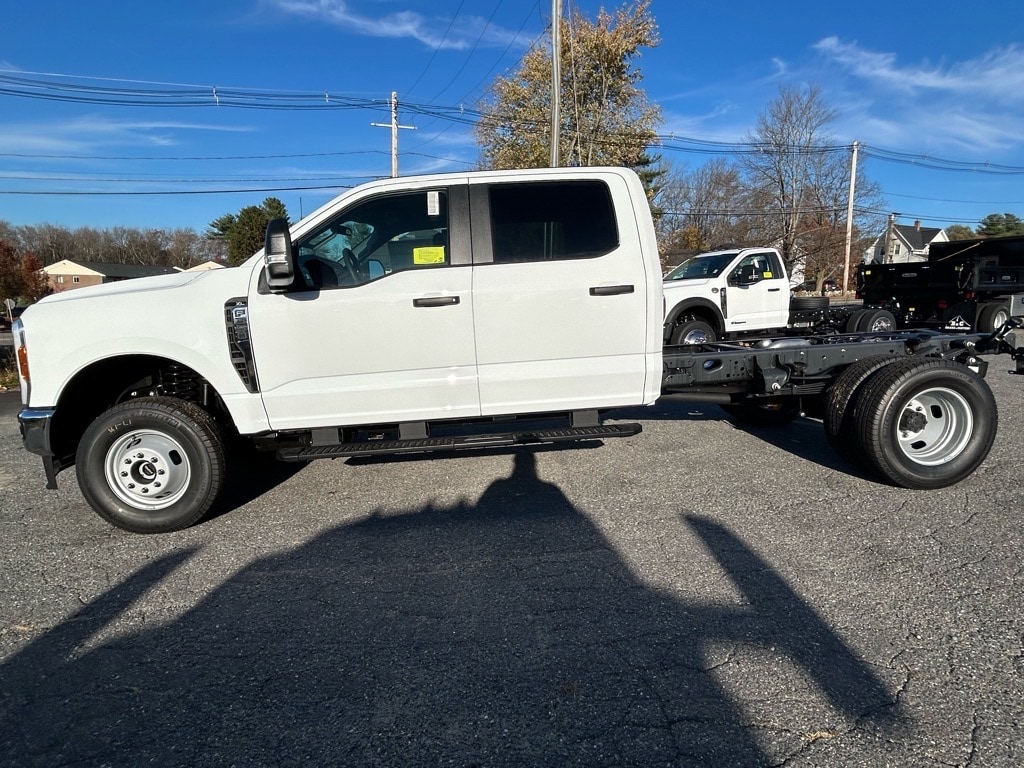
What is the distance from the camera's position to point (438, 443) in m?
4.10

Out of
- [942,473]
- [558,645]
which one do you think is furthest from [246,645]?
[942,473]

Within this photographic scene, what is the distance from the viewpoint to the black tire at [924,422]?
4.26 m

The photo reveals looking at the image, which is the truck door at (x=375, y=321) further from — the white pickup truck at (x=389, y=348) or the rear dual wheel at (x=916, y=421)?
the rear dual wheel at (x=916, y=421)

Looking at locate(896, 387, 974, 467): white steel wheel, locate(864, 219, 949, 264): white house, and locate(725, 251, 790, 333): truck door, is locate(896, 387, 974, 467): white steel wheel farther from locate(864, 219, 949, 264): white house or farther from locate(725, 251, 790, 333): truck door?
locate(864, 219, 949, 264): white house

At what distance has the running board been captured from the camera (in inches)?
160

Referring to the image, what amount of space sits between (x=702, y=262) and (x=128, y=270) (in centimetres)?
8525

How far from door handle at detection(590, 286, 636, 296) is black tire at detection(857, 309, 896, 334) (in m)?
11.0

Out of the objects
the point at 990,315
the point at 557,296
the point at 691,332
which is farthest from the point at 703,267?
the point at 557,296

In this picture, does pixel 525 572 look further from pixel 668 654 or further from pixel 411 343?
pixel 411 343

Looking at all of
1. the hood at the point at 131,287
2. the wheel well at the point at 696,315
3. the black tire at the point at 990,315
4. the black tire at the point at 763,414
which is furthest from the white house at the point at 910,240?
the hood at the point at 131,287

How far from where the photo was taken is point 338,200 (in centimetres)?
402

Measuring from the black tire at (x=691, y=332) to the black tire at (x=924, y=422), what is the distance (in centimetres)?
645

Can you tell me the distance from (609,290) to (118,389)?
365cm

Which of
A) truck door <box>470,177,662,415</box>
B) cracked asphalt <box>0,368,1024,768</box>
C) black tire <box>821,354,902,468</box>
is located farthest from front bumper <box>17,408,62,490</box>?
black tire <box>821,354,902,468</box>
